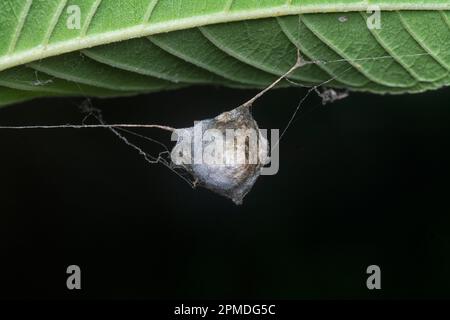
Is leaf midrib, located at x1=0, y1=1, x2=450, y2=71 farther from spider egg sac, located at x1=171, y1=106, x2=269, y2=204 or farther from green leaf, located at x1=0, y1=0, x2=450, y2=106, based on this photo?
spider egg sac, located at x1=171, y1=106, x2=269, y2=204

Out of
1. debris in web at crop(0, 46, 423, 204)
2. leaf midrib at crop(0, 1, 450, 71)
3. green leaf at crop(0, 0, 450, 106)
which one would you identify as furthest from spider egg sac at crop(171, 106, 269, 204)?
leaf midrib at crop(0, 1, 450, 71)

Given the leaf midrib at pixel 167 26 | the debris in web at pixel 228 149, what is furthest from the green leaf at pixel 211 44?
the debris in web at pixel 228 149

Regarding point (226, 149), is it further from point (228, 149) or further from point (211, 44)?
point (211, 44)

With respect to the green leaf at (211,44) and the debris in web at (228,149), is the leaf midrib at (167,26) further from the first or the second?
the debris in web at (228,149)

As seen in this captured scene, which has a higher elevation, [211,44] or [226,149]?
[211,44]

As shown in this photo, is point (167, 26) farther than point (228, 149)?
No

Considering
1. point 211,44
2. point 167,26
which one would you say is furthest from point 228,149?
point 167,26
